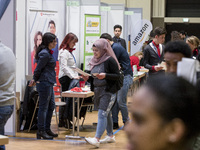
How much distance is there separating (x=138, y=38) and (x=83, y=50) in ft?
10.5

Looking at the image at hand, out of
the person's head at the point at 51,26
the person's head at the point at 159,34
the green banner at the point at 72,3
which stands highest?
the green banner at the point at 72,3

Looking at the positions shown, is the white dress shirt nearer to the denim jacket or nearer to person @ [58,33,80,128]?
person @ [58,33,80,128]

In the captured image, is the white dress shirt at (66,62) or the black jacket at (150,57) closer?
the black jacket at (150,57)

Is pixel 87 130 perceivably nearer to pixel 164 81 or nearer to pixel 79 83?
pixel 79 83

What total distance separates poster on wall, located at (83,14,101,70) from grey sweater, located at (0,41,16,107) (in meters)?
5.08

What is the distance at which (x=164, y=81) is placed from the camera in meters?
0.92

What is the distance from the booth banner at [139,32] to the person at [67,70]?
555 cm

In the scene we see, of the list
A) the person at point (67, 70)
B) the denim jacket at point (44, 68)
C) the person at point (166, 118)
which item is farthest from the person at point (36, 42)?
the person at point (166, 118)

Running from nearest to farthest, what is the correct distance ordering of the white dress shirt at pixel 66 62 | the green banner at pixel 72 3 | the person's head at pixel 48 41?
the person's head at pixel 48 41 → the white dress shirt at pixel 66 62 → the green banner at pixel 72 3

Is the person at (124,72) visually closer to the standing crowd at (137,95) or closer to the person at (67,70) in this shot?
the standing crowd at (137,95)

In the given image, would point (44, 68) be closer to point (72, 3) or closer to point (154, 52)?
point (154, 52)

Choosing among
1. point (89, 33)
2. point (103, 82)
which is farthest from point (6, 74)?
point (89, 33)

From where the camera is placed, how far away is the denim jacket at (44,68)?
5770 millimetres

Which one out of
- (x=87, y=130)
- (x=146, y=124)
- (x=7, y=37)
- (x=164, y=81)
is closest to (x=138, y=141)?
(x=146, y=124)
